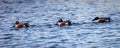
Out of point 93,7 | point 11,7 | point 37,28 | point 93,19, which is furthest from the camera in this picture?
point 11,7

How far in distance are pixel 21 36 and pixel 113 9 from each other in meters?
12.9

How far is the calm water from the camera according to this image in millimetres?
22703

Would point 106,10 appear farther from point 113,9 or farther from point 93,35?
point 93,35

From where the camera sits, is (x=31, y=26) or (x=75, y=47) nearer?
(x=75, y=47)

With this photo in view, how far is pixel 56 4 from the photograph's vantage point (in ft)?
138

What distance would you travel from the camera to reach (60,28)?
89.0 ft

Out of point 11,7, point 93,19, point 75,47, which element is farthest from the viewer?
point 11,7

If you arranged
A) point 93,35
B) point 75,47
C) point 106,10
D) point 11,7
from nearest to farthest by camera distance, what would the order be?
point 75,47 → point 93,35 → point 106,10 → point 11,7

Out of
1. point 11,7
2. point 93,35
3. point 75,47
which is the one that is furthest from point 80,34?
point 11,7

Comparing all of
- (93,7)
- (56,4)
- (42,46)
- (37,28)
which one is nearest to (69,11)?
(93,7)

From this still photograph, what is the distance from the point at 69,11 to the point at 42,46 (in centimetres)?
1395

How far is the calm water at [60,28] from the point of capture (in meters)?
22.7

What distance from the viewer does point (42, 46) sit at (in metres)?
22.2

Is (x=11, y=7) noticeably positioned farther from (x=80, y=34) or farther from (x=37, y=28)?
(x=80, y=34)
